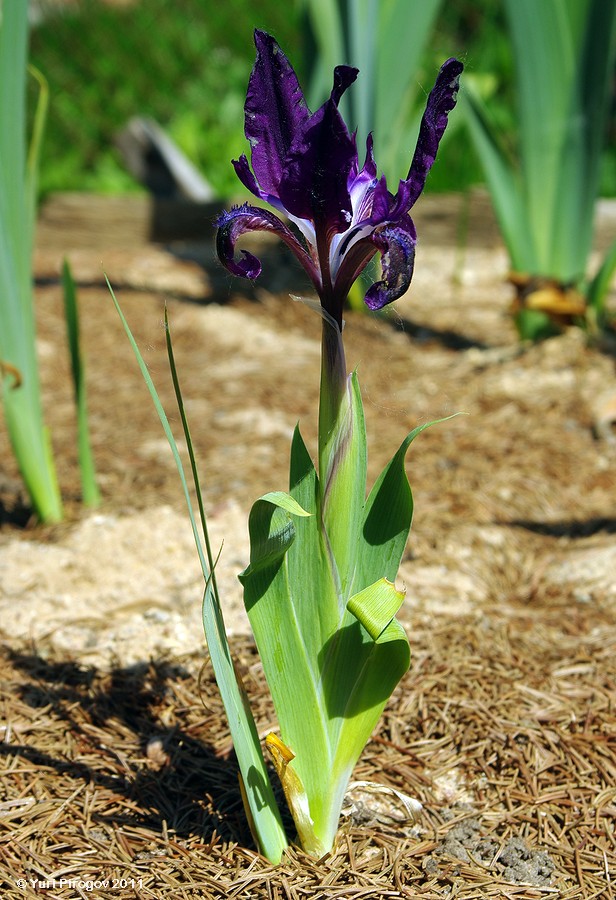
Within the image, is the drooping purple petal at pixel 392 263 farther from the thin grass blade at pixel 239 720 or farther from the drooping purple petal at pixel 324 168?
the thin grass blade at pixel 239 720

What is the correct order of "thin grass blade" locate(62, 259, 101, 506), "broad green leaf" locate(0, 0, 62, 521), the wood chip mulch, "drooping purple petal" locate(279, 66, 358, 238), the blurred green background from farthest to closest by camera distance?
the blurred green background < "thin grass blade" locate(62, 259, 101, 506) < "broad green leaf" locate(0, 0, 62, 521) < the wood chip mulch < "drooping purple petal" locate(279, 66, 358, 238)

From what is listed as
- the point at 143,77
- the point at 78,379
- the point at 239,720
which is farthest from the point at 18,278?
the point at 143,77

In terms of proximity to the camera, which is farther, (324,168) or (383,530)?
(383,530)

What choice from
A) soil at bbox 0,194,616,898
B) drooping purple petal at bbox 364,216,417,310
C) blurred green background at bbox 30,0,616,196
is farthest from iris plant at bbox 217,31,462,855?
blurred green background at bbox 30,0,616,196

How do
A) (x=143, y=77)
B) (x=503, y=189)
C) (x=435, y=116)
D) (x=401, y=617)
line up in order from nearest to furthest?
(x=435, y=116), (x=401, y=617), (x=503, y=189), (x=143, y=77)

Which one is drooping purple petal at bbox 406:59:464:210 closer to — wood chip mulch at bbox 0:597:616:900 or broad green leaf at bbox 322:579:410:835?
broad green leaf at bbox 322:579:410:835

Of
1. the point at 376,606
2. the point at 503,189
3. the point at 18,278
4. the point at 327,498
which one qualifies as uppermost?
the point at 503,189

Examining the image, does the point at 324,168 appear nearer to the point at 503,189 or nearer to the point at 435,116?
the point at 435,116

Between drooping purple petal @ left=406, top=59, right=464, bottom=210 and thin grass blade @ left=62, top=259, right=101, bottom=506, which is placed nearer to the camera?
drooping purple petal @ left=406, top=59, right=464, bottom=210
